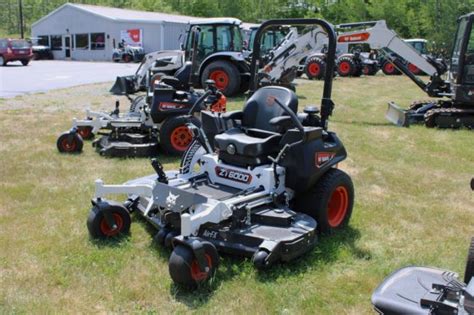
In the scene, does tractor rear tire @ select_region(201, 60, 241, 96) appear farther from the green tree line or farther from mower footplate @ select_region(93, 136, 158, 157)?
the green tree line

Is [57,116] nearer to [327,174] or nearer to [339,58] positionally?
[327,174]

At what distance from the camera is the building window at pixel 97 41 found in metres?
40.1

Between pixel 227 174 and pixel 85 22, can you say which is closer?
pixel 227 174

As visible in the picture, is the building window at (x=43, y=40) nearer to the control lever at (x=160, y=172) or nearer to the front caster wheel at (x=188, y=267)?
the control lever at (x=160, y=172)

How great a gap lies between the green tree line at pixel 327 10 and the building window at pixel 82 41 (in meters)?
19.5

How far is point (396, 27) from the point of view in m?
46.8

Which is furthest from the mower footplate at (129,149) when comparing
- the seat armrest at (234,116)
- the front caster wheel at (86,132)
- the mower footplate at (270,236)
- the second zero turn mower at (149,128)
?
the mower footplate at (270,236)

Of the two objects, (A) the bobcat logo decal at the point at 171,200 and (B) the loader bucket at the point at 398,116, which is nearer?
(A) the bobcat logo decal at the point at 171,200

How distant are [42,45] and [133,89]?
34.7 m

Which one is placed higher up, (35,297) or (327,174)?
(327,174)

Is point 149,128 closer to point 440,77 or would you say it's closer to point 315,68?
point 440,77

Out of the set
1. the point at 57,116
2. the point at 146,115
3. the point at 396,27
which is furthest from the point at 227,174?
the point at 396,27

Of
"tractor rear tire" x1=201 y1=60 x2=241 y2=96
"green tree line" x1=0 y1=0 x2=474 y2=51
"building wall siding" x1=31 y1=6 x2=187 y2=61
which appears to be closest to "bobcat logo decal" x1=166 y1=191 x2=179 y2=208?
"tractor rear tire" x1=201 y1=60 x2=241 y2=96

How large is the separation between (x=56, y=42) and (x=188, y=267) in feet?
142
